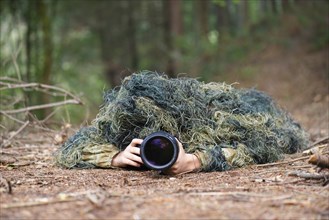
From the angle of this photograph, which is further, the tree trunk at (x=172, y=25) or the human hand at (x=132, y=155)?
the tree trunk at (x=172, y=25)

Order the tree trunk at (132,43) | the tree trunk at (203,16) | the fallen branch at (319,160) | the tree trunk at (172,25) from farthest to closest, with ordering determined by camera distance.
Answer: the tree trunk at (132,43) < the tree trunk at (203,16) < the tree trunk at (172,25) < the fallen branch at (319,160)

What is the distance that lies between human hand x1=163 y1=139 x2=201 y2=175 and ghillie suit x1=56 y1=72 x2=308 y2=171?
50mm

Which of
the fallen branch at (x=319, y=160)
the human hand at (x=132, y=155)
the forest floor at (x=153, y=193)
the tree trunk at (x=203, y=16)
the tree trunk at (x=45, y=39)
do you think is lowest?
the forest floor at (x=153, y=193)

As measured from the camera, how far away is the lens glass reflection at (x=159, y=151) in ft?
10.7

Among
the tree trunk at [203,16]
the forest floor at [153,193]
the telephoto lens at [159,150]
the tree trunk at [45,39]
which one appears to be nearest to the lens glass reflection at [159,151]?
the telephoto lens at [159,150]

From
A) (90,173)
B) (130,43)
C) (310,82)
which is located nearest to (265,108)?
(90,173)

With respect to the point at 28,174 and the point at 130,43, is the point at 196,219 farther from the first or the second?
the point at 130,43

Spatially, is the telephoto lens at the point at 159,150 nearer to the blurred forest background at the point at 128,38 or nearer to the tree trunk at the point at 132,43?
the blurred forest background at the point at 128,38

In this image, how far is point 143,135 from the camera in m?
3.55

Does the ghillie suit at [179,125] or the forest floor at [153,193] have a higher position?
the ghillie suit at [179,125]

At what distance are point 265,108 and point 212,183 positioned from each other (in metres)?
1.67

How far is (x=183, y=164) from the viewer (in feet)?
11.1

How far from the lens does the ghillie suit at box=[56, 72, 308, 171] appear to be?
11.8 feet

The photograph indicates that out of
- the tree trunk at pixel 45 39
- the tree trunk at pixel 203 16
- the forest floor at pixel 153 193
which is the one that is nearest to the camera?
the forest floor at pixel 153 193
